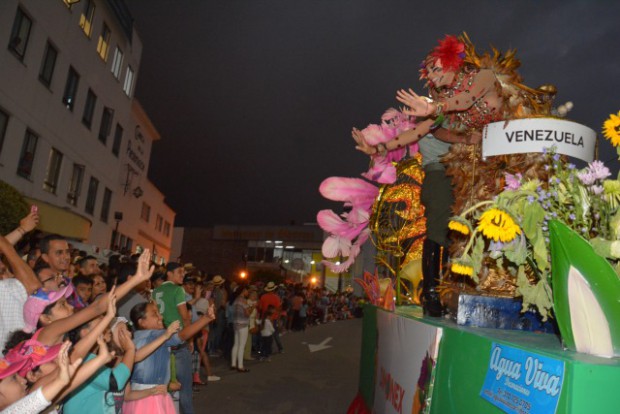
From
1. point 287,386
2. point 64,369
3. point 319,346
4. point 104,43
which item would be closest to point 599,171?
point 64,369

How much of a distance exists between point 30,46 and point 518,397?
18.3 metres

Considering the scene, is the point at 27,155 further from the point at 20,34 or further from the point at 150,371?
the point at 150,371

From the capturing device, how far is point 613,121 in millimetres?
2135

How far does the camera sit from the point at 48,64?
59.3 ft

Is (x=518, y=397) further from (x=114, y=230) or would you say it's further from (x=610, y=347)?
(x=114, y=230)

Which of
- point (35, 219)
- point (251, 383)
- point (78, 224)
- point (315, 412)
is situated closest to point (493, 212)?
point (35, 219)

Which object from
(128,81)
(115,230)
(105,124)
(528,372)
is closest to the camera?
(528,372)

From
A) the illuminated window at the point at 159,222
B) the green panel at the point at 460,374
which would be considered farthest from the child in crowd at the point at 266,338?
the illuminated window at the point at 159,222

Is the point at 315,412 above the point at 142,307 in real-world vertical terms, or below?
below

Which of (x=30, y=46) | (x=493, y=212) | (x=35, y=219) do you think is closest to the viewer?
(x=493, y=212)

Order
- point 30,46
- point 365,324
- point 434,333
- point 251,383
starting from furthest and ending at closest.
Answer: point 30,46, point 251,383, point 365,324, point 434,333

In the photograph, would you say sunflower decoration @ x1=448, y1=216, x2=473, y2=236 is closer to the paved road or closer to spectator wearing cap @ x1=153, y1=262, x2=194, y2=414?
spectator wearing cap @ x1=153, y1=262, x2=194, y2=414

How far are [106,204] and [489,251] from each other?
25293mm

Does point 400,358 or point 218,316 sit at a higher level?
point 400,358
